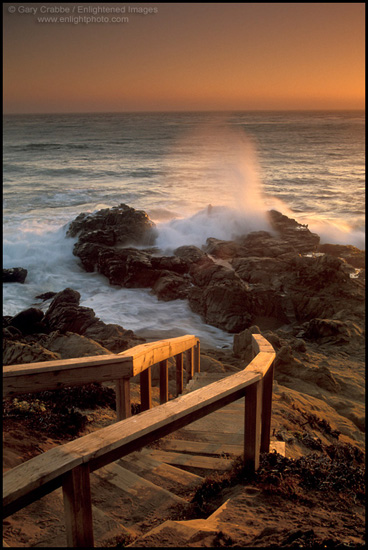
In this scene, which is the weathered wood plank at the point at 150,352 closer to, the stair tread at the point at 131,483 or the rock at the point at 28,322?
the stair tread at the point at 131,483

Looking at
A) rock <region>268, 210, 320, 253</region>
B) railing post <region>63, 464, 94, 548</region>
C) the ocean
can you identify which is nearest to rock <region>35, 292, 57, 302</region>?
the ocean

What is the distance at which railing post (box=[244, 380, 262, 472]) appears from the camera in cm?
277

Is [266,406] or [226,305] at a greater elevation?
[266,406]

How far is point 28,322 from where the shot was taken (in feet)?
34.9

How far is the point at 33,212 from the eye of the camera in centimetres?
2634

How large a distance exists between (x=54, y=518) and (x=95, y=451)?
2.78 feet

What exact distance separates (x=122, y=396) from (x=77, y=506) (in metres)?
1.58

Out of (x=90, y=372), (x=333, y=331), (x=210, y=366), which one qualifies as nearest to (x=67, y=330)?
(x=210, y=366)

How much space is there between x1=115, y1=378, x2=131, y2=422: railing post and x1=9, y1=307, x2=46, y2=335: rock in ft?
25.4

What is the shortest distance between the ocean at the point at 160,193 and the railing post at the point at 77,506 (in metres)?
9.16

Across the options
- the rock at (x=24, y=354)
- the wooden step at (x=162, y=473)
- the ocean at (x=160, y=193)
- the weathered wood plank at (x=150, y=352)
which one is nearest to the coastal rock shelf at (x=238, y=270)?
the ocean at (x=160, y=193)

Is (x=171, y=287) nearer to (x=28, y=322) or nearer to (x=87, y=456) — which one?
(x=28, y=322)

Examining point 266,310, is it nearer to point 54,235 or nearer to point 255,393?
point 255,393

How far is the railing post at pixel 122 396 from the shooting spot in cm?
324
